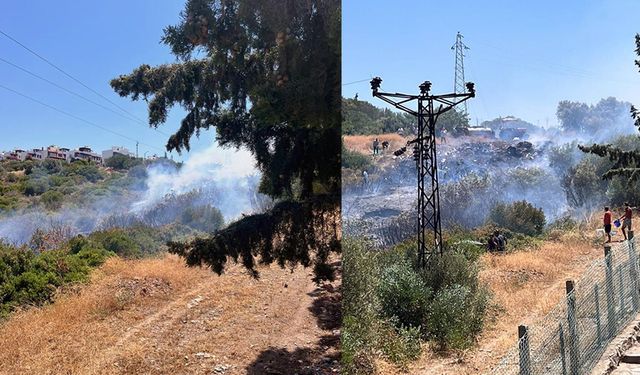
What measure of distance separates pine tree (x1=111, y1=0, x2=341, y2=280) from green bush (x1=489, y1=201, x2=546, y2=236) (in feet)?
35.6

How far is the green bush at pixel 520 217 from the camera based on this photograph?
12367mm

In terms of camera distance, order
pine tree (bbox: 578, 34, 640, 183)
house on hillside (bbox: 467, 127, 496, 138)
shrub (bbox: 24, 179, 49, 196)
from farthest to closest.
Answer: house on hillside (bbox: 467, 127, 496, 138) < pine tree (bbox: 578, 34, 640, 183) < shrub (bbox: 24, 179, 49, 196)

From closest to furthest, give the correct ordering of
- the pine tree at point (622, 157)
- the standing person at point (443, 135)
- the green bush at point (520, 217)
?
the pine tree at point (622, 157) < the green bush at point (520, 217) < the standing person at point (443, 135)

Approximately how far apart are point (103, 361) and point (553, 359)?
1.90m

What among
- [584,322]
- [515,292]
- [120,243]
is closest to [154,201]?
[120,243]

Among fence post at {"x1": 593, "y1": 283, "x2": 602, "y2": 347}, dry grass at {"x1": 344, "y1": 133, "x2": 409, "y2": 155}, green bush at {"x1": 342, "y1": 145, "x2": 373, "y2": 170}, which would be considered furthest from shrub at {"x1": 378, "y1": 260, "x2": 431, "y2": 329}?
fence post at {"x1": 593, "y1": 283, "x2": 602, "y2": 347}

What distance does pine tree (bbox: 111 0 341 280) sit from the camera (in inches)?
81.1

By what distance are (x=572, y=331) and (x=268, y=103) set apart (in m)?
1.75

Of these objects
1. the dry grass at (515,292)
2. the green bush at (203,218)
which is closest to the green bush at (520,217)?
the dry grass at (515,292)

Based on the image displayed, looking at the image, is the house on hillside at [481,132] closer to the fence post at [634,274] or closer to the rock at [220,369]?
the fence post at [634,274]

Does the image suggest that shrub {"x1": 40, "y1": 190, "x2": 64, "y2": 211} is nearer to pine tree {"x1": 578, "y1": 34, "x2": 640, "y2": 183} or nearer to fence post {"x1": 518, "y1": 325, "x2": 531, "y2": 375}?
fence post {"x1": 518, "y1": 325, "x2": 531, "y2": 375}

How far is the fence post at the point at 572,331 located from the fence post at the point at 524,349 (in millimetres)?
532

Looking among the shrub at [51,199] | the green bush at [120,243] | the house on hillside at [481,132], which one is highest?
the house on hillside at [481,132]

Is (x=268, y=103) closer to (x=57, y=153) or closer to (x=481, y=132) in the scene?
(x=57, y=153)
